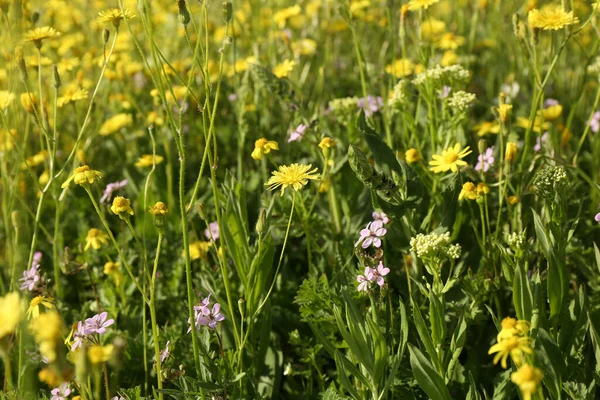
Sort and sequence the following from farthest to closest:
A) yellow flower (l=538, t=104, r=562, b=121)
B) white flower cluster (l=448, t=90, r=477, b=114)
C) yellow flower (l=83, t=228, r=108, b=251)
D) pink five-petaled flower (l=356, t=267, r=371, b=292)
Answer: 1. yellow flower (l=538, t=104, r=562, b=121)
2. yellow flower (l=83, t=228, r=108, b=251)
3. white flower cluster (l=448, t=90, r=477, b=114)
4. pink five-petaled flower (l=356, t=267, r=371, b=292)

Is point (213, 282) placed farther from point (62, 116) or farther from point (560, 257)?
point (62, 116)

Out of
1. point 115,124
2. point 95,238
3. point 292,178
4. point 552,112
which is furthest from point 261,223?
point 115,124

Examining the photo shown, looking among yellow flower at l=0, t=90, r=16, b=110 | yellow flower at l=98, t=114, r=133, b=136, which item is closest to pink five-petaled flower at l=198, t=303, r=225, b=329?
yellow flower at l=0, t=90, r=16, b=110

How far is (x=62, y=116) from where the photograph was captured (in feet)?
9.95

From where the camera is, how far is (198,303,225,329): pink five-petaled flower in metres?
1.42

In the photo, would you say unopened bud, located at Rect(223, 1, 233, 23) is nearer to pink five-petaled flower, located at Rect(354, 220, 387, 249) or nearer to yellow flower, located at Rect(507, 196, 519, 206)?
pink five-petaled flower, located at Rect(354, 220, 387, 249)

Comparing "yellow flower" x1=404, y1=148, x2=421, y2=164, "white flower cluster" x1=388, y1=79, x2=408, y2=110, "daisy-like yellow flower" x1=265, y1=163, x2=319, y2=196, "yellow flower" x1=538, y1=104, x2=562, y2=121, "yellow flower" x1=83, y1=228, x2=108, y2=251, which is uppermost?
"daisy-like yellow flower" x1=265, y1=163, x2=319, y2=196

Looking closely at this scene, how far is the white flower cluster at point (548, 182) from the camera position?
4.70ft

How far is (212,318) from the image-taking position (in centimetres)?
144

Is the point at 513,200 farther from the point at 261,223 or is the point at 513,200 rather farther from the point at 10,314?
the point at 10,314

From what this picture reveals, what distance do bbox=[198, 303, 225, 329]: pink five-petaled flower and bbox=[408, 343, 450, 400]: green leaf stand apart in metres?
0.42

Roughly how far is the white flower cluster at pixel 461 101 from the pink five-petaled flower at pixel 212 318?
82 cm

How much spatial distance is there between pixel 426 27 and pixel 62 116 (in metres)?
1.69

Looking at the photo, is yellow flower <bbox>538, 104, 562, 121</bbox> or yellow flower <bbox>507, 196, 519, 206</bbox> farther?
yellow flower <bbox>538, 104, 562, 121</bbox>
